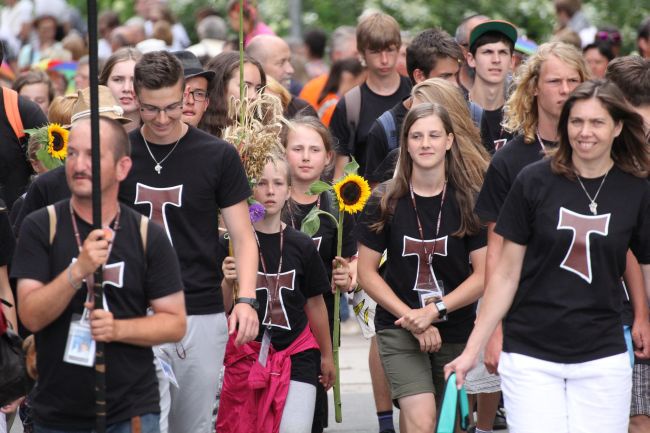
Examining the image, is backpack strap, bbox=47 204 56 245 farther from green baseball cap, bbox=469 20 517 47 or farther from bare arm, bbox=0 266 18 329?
green baseball cap, bbox=469 20 517 47

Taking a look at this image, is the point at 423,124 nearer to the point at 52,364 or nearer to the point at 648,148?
the point at 648,148

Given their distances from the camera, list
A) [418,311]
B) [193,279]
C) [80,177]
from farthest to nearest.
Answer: [418,311] < [193,279] < [80,177]

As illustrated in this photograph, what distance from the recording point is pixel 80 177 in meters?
5.16

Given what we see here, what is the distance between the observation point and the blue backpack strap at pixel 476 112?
8234mm

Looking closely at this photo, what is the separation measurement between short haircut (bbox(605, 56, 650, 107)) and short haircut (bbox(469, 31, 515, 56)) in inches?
78.9

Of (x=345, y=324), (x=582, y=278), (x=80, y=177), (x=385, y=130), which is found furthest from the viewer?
(x=345, y=324)

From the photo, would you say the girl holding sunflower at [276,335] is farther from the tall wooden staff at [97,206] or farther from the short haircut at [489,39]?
the short haircut at [489,39]

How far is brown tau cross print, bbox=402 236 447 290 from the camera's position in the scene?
6934 mm

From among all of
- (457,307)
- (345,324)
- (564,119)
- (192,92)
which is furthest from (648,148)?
(345,324)

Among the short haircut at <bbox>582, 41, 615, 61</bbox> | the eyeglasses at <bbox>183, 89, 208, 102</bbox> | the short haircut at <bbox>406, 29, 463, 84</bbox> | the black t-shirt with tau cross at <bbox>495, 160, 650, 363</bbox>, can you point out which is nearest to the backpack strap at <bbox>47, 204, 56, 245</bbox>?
the black t-shirt with tau cross at <bbox>495, 160, 650, 363</bbox>

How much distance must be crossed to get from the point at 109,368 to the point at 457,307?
228 cm

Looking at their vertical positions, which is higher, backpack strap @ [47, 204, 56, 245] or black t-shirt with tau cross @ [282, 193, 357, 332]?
backpack strap @ [47, 204, 56, 245]

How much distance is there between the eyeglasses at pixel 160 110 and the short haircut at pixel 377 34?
147 inches

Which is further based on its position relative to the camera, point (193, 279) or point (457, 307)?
point (457, 307)
